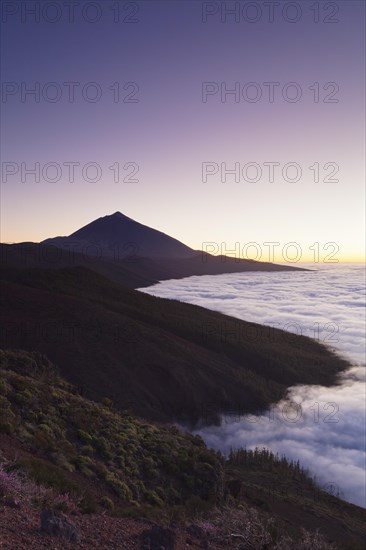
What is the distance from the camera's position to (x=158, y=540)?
372 inches

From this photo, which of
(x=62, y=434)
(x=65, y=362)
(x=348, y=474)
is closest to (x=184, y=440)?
(x=62, y=434)

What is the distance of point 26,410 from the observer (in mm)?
18562

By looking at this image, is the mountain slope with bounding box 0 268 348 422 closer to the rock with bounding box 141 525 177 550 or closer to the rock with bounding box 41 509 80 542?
the rock with bounding box 141 525 177 550

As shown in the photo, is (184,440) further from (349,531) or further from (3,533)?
(3,533)

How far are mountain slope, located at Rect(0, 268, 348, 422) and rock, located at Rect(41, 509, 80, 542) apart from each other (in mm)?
40563

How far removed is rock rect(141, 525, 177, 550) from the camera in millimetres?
9352

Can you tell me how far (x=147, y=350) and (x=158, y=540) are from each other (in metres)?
57.1

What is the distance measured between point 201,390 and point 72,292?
3615cm

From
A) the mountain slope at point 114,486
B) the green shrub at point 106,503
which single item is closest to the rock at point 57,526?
the mountain slope at point 114,486

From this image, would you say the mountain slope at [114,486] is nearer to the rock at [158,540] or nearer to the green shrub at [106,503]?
the green shrub at [106,503]

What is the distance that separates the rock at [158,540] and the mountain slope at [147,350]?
39741 millimetres

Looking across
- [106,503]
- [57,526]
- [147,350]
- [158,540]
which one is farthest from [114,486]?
[147,350]

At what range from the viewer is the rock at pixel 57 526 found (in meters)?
8.27

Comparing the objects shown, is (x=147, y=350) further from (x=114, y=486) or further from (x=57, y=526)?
(x=57, y=526)
